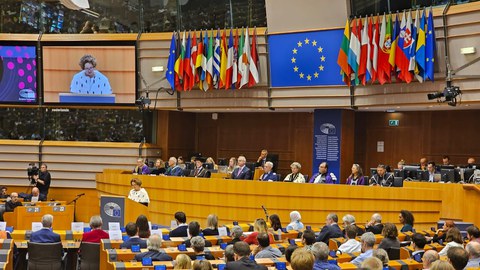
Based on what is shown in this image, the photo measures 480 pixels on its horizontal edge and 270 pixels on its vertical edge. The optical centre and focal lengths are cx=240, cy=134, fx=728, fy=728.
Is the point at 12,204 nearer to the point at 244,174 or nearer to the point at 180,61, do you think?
the point at 244,174

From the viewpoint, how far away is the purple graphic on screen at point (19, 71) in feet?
74.3

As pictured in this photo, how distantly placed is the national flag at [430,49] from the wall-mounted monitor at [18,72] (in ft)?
39.6

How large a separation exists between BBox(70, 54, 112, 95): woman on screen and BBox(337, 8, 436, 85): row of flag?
7.70m

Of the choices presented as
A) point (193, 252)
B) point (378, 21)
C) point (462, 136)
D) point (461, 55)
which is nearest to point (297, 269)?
point (193, 252)

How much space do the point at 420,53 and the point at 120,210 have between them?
799 cm

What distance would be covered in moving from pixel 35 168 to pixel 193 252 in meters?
13.8

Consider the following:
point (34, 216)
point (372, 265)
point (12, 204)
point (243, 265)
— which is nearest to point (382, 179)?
point (34, 216)

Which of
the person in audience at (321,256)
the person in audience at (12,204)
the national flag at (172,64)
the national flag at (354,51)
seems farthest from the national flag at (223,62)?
the person in audience at (321,256)

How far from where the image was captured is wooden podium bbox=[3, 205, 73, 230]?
58.2 ft

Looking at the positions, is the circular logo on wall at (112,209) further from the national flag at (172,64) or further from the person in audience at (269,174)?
the national flag at (172,64)

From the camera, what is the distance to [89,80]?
22484 millimetres

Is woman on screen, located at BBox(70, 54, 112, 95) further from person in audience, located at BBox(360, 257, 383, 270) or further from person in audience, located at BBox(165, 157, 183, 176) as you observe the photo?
person in audience, located at BBox(360, 257, 383, 270)

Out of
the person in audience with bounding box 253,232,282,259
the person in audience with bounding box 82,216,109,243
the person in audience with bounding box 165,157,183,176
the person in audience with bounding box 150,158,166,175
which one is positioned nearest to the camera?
the person in audience with bounding box 253,232,282,259

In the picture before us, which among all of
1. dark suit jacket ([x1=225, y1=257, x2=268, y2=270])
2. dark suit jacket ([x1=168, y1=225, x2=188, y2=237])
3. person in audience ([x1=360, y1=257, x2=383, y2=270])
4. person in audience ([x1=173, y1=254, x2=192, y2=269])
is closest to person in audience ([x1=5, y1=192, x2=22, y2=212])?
dark suit jacket ([x1=168, y1=225, x2=188, y2=237])
